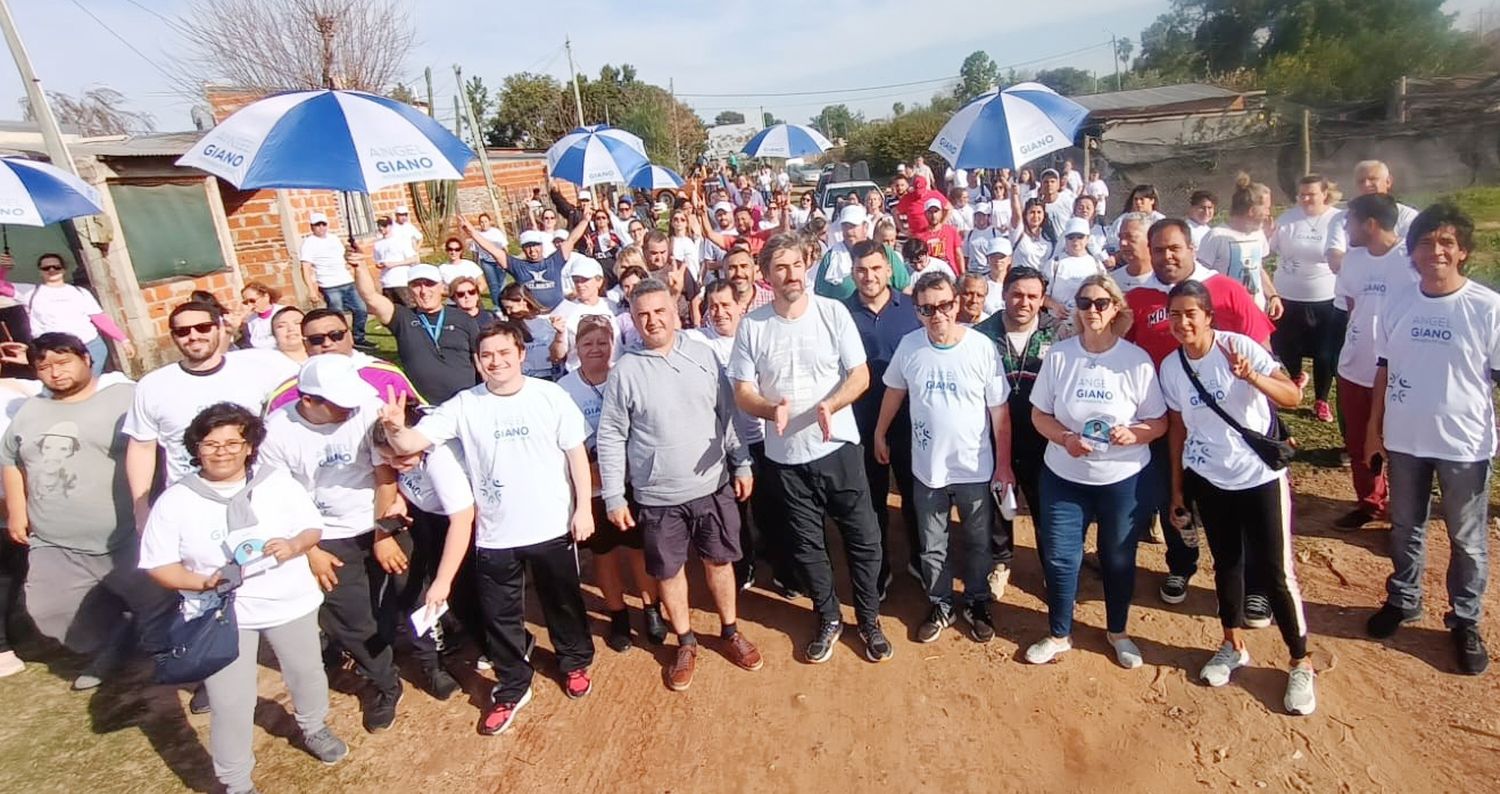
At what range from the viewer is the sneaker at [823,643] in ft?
12.8

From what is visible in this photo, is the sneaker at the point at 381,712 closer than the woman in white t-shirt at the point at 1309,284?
Yes

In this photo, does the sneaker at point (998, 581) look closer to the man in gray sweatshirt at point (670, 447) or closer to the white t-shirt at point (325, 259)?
the man in gray sweatshirt at point (670, 447)

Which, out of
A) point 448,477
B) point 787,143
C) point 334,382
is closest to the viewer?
point 334,382

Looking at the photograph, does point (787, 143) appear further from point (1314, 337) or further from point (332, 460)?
point (332, 460)

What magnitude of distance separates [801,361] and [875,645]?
58.0 inches

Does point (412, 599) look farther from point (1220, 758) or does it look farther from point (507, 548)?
point (1220, 758)

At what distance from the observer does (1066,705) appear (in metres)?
3.45

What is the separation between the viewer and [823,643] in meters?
3.93

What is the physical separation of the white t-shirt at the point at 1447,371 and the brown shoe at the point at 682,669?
3.37 metres

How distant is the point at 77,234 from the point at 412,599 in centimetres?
862

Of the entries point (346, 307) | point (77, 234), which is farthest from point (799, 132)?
point (77, 234)

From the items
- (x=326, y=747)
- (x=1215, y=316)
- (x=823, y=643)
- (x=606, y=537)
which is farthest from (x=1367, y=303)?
(x=326, y=747)

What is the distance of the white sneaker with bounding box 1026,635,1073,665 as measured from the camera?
371cm

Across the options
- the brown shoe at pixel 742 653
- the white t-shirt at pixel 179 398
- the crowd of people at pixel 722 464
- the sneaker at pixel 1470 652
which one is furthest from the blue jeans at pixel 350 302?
the sneaker at pixel 1470 652
